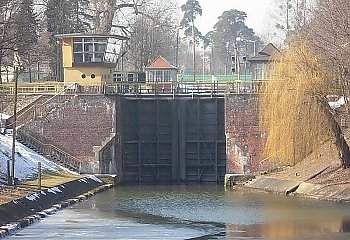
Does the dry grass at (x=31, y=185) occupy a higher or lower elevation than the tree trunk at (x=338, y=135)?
lower

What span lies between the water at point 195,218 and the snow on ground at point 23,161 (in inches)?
155

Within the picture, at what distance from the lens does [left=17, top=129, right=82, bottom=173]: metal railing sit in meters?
52.7

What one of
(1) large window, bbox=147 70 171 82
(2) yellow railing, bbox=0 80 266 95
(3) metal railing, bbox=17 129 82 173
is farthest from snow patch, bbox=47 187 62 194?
(1) large window, bbox=147 70 171 82

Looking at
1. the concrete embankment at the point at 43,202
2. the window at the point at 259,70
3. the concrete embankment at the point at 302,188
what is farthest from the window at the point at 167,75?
the concrete embankment at the point at 302,188

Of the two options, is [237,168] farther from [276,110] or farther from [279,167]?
[276,110]

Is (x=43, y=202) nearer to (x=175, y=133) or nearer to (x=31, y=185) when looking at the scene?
(x=31, y=185)

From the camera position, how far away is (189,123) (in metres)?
56.0

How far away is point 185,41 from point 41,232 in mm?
116436

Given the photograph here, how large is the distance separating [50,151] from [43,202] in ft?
48.2

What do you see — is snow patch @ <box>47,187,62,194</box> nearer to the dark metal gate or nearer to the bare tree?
the dark metal gate

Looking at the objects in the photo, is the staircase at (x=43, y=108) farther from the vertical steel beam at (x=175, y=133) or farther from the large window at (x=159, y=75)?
the large window at (x=159, y=75)

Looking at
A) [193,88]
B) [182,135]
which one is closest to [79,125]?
[182,135]

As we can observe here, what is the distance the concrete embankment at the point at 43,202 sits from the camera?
3238 cm

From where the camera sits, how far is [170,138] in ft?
184
